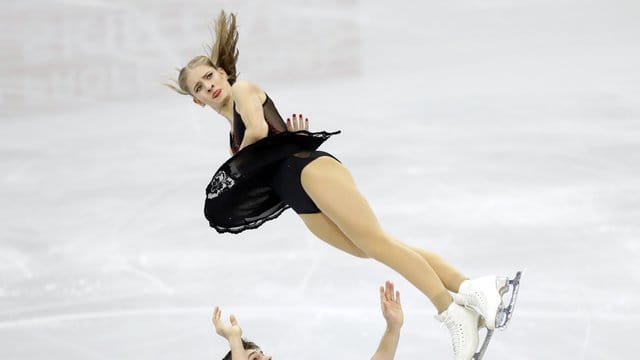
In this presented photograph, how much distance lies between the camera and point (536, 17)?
27.9 ft

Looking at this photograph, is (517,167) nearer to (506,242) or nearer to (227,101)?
(506,242)

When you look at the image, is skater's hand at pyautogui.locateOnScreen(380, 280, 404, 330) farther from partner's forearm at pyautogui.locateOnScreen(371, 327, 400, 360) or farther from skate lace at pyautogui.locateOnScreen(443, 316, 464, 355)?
skate lace at pyautogui.locateOnScreen(443, 316, 464, 355)

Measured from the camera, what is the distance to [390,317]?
12.6 ft

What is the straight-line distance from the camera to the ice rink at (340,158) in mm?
5055

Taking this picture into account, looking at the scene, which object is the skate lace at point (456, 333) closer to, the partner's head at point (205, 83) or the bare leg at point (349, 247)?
the bare leg at point (349, 247)

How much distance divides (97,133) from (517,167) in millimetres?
2564

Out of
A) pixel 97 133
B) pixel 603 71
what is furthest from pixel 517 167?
pixel 97 133

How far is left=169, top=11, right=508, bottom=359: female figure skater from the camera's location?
12.3ft

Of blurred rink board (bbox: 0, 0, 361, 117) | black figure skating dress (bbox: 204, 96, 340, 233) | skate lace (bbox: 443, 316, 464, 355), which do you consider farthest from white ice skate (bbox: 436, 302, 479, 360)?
blurred rink board (bbox: 0, 0, 361, 117)

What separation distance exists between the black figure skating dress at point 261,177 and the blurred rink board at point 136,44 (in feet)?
12.4

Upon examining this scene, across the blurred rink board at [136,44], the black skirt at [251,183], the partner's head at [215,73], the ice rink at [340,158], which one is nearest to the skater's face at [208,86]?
the partner's head at [215,73]

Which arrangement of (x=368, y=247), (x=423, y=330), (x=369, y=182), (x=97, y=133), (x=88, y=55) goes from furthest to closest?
1. (x=88, y=55)
2. (x=97, y=133)
3. (x=369, y=182)
4. (x=423, y=330)
5. (x=368, y=247)

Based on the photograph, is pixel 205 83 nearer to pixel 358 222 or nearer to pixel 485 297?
pixel 358 222

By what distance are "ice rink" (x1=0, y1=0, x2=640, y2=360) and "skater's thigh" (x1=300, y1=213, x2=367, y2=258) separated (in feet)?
2.84
